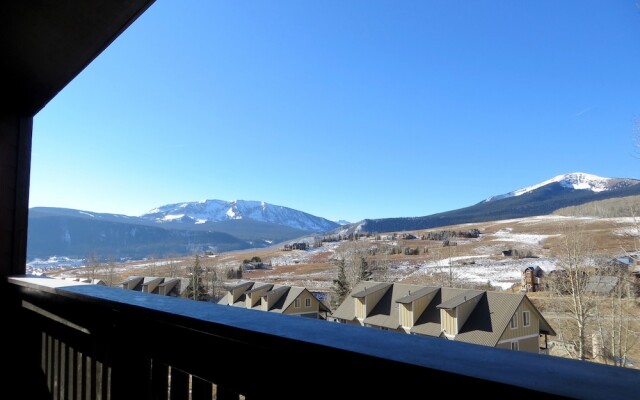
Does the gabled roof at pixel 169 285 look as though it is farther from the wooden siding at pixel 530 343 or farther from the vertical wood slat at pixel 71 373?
the wooden siding at pixel 530 343

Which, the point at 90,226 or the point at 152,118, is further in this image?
the point at 90,226

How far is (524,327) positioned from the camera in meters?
2.93

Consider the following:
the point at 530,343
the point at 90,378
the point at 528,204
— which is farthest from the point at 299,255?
the point at 528,204

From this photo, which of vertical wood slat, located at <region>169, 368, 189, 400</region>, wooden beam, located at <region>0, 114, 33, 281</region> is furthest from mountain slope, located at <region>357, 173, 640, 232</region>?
vertical wood slat, located at <region>169, 368, 189, 400</region>

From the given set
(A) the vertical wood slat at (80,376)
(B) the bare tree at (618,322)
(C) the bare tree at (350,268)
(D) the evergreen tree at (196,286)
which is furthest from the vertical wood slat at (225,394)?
(C) the bare tree at (350,268)

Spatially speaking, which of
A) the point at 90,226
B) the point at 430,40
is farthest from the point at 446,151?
the point at 90,226

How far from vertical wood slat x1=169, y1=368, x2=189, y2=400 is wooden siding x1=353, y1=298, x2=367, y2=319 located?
2.95 metres

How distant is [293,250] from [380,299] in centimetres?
204

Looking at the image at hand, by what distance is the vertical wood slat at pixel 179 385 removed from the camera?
77 centimetres

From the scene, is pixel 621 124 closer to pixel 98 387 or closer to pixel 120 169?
pixel 98 387

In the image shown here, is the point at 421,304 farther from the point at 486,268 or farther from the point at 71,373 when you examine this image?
the point at 71,373

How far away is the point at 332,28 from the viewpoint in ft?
15.8

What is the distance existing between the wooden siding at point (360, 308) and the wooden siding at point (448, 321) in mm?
713

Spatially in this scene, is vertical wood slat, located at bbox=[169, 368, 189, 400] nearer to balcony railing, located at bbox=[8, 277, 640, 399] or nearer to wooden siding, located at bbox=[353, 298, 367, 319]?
balcony railing, located at bbox=[8, 277, 640, 399]
